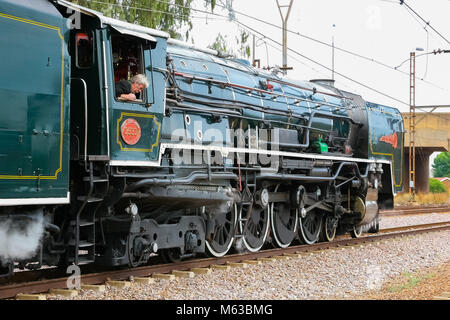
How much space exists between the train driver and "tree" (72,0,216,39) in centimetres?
771

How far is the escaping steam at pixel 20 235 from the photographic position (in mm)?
6633

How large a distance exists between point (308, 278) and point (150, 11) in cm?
1120

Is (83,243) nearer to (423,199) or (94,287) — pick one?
(94,287)

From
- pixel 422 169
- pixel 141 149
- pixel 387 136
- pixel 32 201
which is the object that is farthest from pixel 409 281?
pixel 422 169

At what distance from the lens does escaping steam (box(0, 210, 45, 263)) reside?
6.63 metres


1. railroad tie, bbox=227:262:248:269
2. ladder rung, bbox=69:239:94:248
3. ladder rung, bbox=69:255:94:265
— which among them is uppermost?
ladder rung, bbox=69:239:94:248

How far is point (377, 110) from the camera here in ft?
53.2

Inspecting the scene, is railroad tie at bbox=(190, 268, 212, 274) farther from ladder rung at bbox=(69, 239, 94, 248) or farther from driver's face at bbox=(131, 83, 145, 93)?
driver's face at bbox=(131, 83, 145, 93)

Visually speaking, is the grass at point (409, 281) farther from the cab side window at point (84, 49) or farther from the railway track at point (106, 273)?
the cab side window at point (84, 49)

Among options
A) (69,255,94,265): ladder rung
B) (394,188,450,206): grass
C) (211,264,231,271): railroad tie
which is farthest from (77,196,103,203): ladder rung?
(394,188,450,206): grass

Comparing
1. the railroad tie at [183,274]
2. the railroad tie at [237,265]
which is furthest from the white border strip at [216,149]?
the railroad tie at [237,265]

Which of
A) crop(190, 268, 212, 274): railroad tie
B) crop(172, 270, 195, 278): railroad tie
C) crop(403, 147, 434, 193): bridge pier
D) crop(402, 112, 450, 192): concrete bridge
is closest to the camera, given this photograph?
crop(172, 270, 195, 278): railroad tie

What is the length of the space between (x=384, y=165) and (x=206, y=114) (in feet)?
26.3

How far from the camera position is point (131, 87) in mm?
8117
